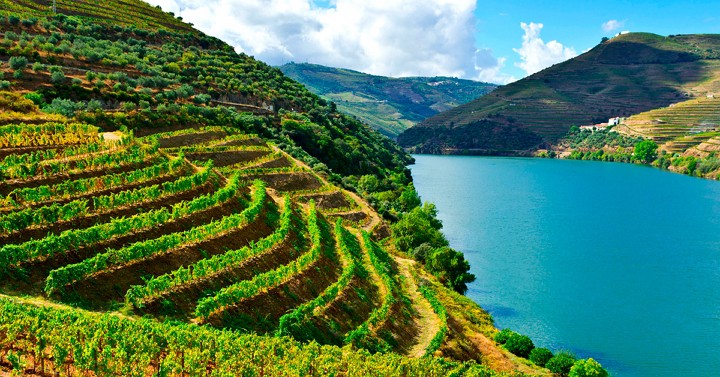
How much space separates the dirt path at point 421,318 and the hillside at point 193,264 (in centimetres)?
19

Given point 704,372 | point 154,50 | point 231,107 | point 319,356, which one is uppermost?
point 154,50

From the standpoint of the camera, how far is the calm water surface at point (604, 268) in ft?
182

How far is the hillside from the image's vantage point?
25.1 metres

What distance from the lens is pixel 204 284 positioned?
3412cm

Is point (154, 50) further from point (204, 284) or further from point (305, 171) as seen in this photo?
point (204, 284)

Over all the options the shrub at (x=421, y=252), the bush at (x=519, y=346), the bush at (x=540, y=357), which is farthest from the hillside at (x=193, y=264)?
the bush at (x=519, y=346)

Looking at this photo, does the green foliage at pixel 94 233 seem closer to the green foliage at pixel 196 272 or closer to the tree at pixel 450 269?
the green foliage at pixel 196 272

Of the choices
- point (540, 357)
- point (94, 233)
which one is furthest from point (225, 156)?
point (540, 357)

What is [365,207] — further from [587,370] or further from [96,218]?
[96,218]

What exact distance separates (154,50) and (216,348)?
11795 cm

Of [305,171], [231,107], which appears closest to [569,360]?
[305,171]

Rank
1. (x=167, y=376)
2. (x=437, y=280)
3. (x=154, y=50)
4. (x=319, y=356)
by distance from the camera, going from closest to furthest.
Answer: (x=167, y=376) → (x=319, y=356) → (x=437, y=280) → (x=154, y=50)

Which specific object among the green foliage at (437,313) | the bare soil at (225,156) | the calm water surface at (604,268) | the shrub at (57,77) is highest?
the shrub at (57,77)

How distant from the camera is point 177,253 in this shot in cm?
3619
